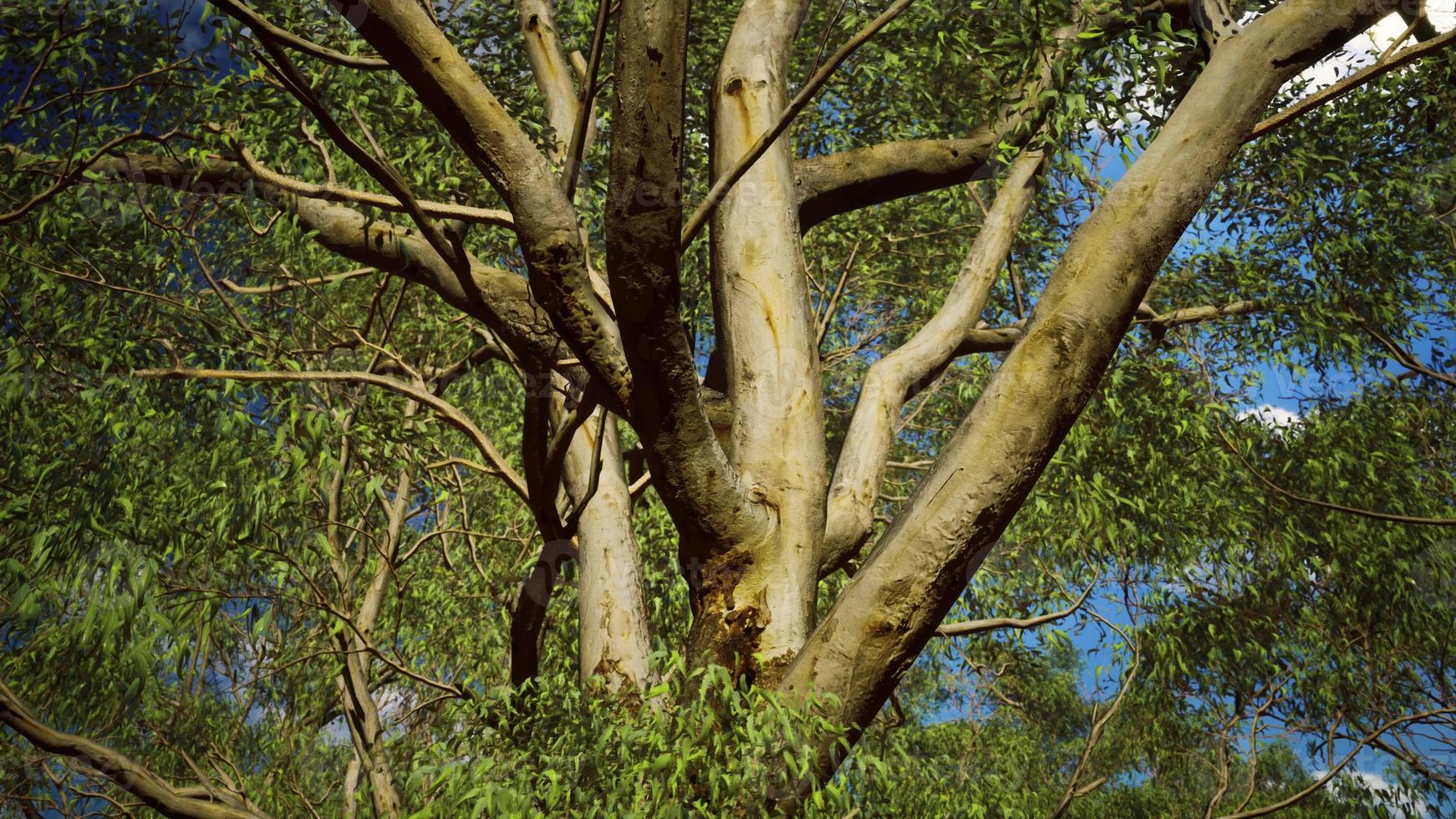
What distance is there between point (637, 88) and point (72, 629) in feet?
10.5

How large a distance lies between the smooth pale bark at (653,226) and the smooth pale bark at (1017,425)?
65 cm

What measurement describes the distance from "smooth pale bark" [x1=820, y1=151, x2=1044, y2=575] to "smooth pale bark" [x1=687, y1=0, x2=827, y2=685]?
34 cm

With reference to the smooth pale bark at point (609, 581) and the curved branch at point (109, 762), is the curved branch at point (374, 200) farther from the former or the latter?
the curved branch at point (109, 762)

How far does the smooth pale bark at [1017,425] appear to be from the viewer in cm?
276

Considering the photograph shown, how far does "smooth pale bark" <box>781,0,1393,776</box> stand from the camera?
276cm

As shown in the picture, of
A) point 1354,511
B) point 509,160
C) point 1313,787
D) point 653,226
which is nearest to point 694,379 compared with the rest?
point 653,226

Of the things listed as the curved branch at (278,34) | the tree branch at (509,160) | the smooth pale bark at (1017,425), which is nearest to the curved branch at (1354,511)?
the smooth pale bark at (1017,425)

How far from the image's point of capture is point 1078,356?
9.17ft

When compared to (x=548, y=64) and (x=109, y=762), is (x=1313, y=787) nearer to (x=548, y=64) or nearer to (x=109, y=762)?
(x=109, y=762)

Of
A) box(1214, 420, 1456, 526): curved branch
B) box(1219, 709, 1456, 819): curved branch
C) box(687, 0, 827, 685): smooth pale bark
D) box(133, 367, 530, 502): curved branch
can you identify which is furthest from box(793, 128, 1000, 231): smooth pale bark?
box(1219, 709, 1456, 819): curved branch

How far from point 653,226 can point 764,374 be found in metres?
1.47

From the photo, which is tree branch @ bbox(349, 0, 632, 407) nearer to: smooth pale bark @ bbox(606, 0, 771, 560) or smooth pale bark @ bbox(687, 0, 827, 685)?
smooth pale bark @ bbox(606, 0, 771, 560)

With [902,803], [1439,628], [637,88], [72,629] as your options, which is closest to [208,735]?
[72,629]

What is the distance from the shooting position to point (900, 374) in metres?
4.36
